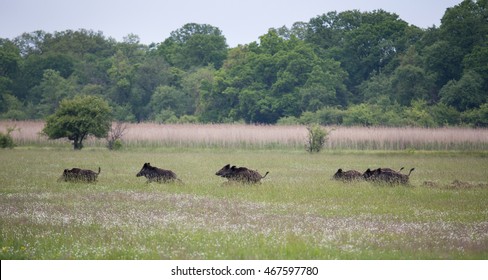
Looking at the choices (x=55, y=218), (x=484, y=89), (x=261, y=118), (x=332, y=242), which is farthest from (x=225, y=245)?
(x=261, y=118)

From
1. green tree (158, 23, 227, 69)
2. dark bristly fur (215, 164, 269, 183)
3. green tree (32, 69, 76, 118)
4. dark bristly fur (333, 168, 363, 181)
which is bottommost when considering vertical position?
dark bristly fur (333, 168, 363, 181)

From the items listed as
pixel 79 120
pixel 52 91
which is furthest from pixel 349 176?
pixel 52 91

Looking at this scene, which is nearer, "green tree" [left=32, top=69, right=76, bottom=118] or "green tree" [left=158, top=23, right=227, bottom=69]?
"green tree" [left=32, top=69, right=76, bottom=118]

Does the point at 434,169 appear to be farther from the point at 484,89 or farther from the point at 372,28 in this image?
the point at 372,28

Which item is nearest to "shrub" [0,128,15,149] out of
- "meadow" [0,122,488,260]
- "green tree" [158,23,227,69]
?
"meadow" [0,122,488,260]

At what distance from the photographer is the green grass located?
1179 cm

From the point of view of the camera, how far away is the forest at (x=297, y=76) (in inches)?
2798

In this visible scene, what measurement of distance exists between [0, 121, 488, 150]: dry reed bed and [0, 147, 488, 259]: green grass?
21.9 metres

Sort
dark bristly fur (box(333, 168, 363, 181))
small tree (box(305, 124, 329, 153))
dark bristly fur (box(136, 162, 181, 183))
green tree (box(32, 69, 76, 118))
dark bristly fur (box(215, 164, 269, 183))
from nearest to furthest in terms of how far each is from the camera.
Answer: dark bristly fur (box(215, 164, 269, 183))
dark bristly fur (box(136, 162, 181, 183))
dark bristly fur (box(333, 168, 363, 181))
small tree (box(305, 124, 329, 153))
green tree (box(32, 69, 76, 118))

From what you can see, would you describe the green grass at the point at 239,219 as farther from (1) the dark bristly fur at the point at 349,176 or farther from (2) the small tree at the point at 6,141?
(2) the small tree at the point at 6,141

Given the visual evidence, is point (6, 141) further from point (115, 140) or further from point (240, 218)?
point (240, 218)

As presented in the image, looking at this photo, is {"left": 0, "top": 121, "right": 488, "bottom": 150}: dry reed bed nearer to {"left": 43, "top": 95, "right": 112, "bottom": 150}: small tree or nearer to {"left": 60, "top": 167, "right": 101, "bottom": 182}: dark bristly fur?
{"left": 43, "top": 95, "right": 112, "bottom": 150}: small tree

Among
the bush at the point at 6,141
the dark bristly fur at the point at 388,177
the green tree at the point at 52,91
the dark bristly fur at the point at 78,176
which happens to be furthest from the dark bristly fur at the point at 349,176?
the green tree at the point at 52,91

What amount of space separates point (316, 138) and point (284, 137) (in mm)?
5039
